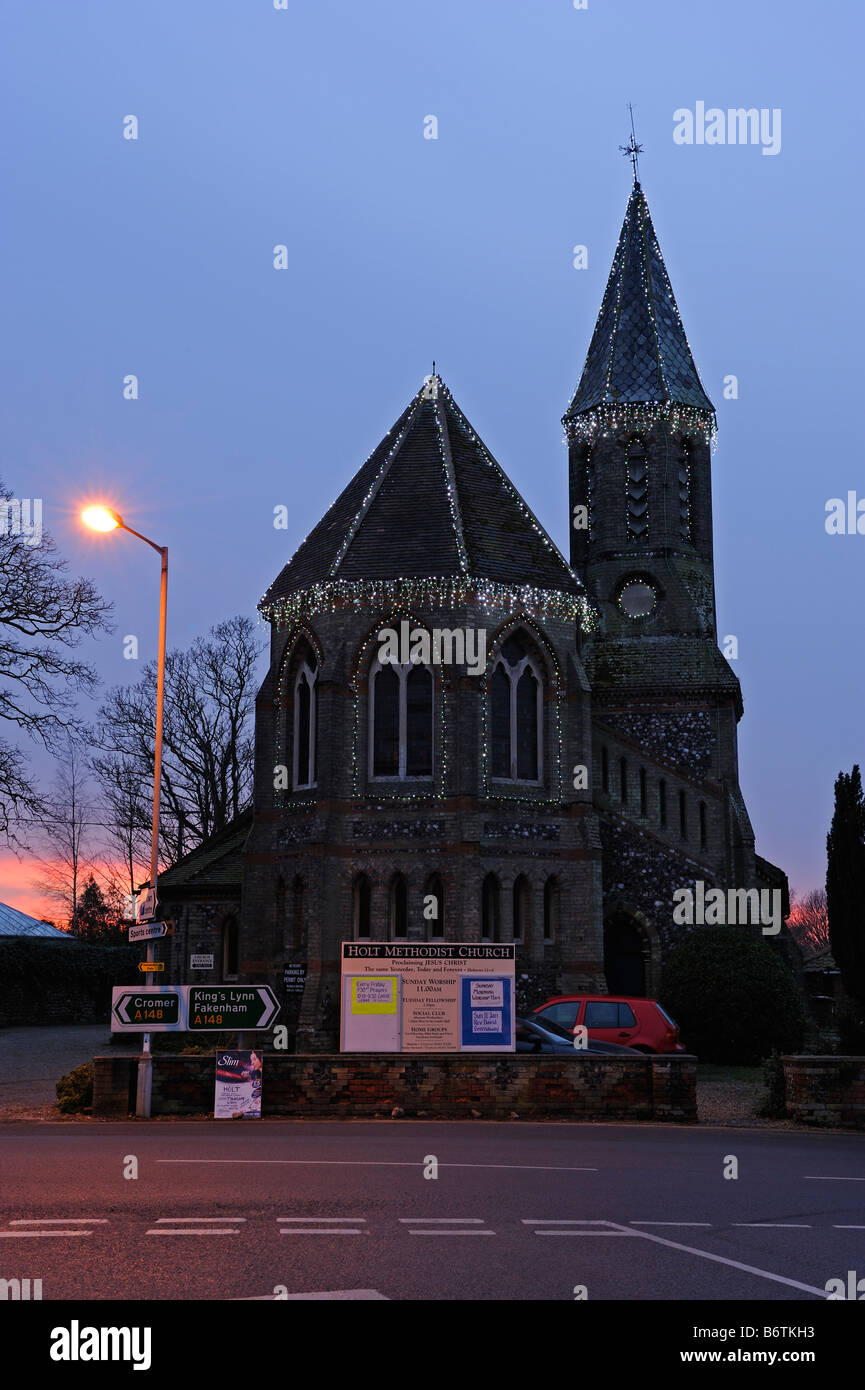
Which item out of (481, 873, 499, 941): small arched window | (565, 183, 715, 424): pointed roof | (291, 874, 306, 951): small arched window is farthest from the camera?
(565, 183, 715, 424): pointed roof

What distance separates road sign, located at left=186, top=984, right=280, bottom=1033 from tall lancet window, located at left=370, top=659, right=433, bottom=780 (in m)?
13.4

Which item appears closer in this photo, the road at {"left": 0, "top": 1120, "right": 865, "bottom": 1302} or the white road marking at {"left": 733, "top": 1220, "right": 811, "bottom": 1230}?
the road at {"left": 0, "top": 1120, "right": 865, "bottom": 1302}

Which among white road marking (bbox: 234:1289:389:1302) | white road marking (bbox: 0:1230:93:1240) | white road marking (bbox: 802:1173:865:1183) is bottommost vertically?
white road marking (bbox: 802:1173:865:1183)

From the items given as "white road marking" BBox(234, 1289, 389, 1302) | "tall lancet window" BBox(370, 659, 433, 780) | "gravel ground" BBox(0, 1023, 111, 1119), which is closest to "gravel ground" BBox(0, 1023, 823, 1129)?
"gravel ground" BBox(0, 1023, 111, 1119)

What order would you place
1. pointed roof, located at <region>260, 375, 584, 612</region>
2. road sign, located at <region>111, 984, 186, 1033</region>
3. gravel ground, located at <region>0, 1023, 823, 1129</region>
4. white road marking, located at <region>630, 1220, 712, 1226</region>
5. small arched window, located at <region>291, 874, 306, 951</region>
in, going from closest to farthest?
white road marking, located at <region>630, 1220, 712, 1226</region> < road sign, located at <region>111, 984, 186, 1033</region> < gravel ground, located at <region>0, 1023, 823, 1129</region> < small arched window, located at <region>291, 874, 306, 951</region> < pointed roof, located at <region>260, 375, 584, 612</region>

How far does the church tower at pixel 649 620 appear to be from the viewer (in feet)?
122

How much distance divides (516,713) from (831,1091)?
16108 millimetres

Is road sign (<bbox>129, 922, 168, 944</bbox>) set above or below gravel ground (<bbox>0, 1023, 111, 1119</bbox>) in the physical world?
above

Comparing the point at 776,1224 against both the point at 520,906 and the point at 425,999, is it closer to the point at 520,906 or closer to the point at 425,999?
the point at 425,999

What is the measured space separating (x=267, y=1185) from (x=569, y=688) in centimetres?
2415

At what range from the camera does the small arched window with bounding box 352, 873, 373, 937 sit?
110ft

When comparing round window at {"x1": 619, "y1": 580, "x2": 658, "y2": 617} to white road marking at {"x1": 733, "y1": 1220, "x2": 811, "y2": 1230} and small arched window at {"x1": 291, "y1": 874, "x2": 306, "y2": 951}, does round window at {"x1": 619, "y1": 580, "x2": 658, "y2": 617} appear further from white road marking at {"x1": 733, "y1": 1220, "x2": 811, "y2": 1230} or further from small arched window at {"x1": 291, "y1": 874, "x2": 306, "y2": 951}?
white road marking at {"x1": 733, "y1": 1220, "x2": 811, "y2": 1230}
